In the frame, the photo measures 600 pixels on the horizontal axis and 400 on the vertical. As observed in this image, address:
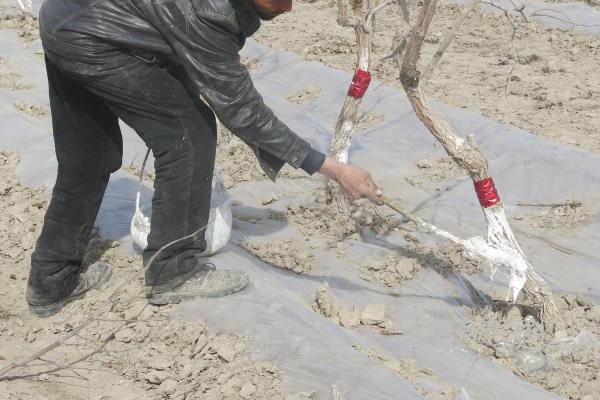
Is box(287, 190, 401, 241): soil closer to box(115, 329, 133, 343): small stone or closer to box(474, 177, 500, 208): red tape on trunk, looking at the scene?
box(474, 177, 500, 208): red tape on trunk

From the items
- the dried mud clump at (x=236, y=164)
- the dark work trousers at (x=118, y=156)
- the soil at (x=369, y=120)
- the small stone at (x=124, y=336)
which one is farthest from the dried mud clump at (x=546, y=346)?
the soil at (x=369, y=120)

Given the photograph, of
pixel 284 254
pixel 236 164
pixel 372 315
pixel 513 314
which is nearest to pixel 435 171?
pixel 236 164

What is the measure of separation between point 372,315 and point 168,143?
3.45 ft

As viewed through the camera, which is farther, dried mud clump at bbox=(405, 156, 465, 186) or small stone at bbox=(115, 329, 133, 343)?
dried mud clump at bbox=(405, 156, 465, 186)

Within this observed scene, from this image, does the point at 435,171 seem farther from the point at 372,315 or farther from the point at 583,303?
the point at 372,315

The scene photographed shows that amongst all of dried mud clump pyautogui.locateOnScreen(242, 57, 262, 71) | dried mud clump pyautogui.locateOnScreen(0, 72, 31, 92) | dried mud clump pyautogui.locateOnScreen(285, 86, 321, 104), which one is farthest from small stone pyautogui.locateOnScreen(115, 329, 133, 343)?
dried mud clump pyautogui.locateOnScreen(242, 57, 262, 71)

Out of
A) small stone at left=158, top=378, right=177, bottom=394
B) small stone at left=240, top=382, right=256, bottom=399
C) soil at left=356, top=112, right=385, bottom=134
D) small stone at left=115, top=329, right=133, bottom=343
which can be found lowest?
soil at left=356, top=112, right=385, bottom=134

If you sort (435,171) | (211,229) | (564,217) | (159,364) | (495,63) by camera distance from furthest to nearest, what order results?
(495,63), (435,171), (564,217), (211,229), (159,364)

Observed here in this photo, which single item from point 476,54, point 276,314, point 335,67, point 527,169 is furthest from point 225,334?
point 476,54

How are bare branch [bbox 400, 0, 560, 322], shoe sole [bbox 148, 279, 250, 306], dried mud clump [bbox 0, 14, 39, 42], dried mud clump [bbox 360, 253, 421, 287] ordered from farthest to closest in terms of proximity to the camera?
dried mud clump [bbox 0, 14, 39, 42] → dried mud clump [bbox 360, 253, 421, 287] → bare branch [bbox 400, 0, 560, 322] → shoe sole [bbox 148, 279, 250, 306]

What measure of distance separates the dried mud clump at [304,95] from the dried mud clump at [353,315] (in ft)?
10.2

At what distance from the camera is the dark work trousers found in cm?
251

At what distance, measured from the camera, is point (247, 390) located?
2.35 meters

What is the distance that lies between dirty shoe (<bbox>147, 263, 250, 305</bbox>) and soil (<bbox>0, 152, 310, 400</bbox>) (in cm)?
5
